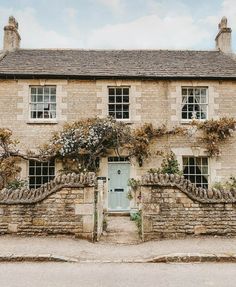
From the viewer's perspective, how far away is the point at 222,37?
19.9m

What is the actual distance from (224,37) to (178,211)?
514 inches

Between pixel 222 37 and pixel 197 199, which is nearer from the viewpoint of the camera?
pixel 197 199

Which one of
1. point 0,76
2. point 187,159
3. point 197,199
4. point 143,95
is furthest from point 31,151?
point 197,199

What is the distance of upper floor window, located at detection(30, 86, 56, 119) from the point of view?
16.8 metres

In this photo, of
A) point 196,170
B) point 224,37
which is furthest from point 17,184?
point 224,37

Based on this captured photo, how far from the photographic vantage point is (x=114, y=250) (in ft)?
28.8

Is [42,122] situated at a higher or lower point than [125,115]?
lower

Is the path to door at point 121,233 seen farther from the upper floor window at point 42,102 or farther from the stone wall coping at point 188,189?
the upper floor window at point 42,102

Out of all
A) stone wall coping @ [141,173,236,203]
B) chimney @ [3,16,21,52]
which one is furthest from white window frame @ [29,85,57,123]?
stone wall coping @ [141,173,236,203]

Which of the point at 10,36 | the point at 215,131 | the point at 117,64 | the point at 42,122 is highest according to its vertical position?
the point at 10,36

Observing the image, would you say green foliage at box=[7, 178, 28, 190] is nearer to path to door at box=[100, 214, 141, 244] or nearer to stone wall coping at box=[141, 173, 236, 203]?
path to door at box=[100, 214, 141, 244]

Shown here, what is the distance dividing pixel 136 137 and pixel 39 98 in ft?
15.3

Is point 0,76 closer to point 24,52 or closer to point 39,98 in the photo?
point 39,98
